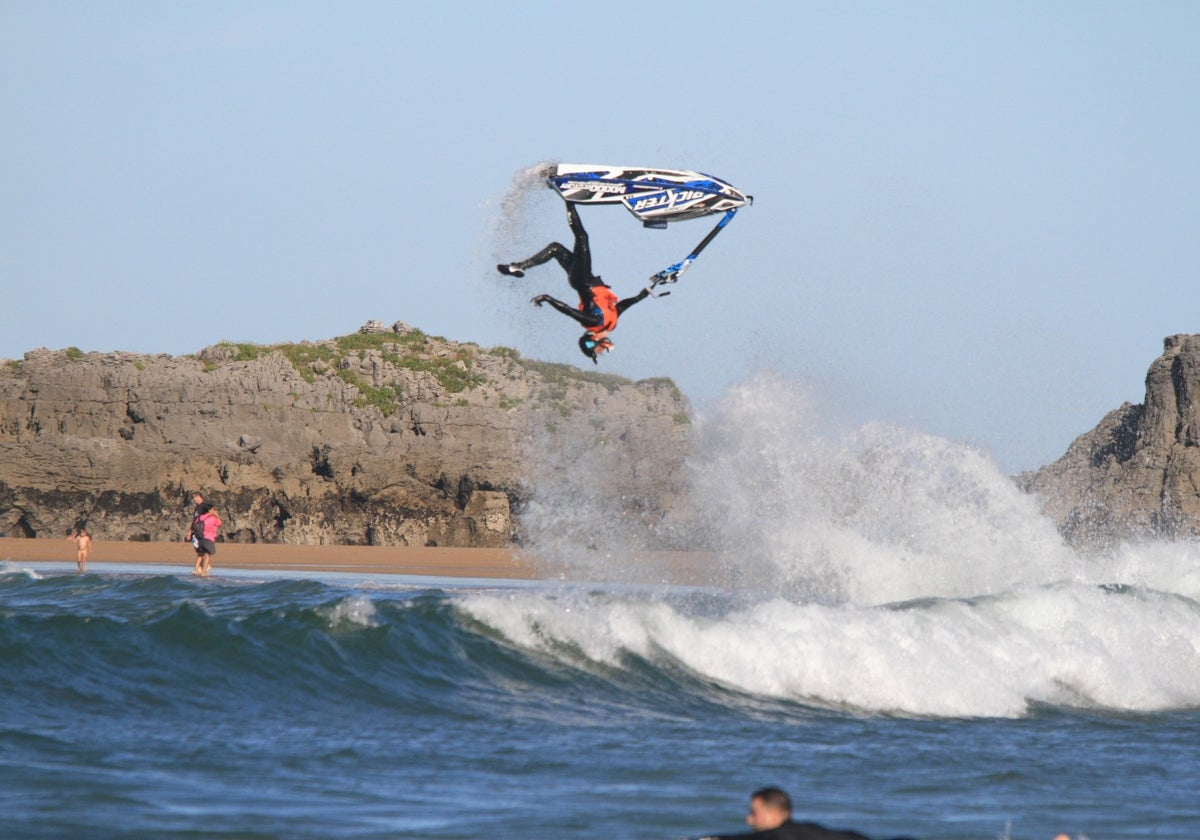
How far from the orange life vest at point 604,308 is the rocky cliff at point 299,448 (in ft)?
70.0

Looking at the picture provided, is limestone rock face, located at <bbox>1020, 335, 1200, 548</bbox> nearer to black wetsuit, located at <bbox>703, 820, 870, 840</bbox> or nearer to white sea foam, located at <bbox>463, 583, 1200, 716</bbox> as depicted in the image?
white sea foam, located at <bbox>463, 583, 1200, 716</bbox>

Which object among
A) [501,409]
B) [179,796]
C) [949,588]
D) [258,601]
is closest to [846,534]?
[949,588]

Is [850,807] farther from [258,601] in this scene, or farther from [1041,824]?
[258,601]

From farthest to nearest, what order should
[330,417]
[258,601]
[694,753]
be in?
[330,417], [258,601], [694,753]

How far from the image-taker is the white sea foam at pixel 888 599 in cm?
1297

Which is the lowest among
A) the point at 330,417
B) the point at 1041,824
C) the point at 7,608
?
the point at 1041,824

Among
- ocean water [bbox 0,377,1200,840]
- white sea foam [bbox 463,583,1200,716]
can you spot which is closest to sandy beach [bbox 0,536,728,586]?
ocean water [bbox 0,377,1200,840]

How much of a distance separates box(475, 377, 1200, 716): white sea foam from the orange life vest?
3.32 metres

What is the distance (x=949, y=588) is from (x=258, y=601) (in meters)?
9.38

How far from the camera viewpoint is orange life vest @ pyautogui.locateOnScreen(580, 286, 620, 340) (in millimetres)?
11789

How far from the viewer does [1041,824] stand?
26.0 feet

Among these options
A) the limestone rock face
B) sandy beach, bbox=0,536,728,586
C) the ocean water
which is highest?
the limestone rock face

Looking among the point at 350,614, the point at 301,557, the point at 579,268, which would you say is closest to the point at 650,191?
the point at 579,268

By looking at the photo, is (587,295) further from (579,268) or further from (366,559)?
(366,559)
